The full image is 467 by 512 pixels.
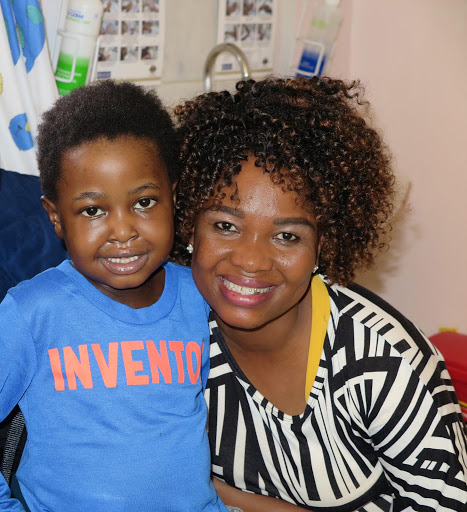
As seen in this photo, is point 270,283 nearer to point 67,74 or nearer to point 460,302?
point 67,74

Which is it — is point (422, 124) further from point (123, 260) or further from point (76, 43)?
point (123, 260)

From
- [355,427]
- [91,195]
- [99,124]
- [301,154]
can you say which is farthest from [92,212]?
[355,427]

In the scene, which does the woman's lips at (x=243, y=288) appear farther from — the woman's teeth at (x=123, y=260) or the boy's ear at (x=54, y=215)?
the boy's ear at (x=54, y=215)

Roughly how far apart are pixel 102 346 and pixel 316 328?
448mm

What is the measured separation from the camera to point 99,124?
4.14 feet

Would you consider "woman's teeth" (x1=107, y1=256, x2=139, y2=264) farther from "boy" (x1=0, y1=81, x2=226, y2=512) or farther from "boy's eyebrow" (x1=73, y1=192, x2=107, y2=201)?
"boy's eyebrow" (x1=73, y1=192, x2=107, y2=201)

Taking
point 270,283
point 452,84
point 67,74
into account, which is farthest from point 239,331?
point 452,84

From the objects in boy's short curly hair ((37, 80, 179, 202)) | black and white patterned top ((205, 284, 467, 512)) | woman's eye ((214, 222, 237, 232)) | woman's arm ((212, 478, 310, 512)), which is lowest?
woman's arm ((212, 478, 310, 512))

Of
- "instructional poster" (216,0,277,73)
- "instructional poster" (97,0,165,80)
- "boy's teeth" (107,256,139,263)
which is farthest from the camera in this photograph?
"instructional poster" (216,0,277,73)

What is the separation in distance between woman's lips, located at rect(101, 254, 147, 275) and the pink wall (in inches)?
73.3

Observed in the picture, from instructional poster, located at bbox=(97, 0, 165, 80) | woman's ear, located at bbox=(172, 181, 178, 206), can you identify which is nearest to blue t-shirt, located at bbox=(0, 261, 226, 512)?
woman's ear, located at bbox=(172, 181, 178, 206)

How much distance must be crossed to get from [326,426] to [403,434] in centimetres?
16

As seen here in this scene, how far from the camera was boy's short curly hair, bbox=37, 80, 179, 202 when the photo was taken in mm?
1263

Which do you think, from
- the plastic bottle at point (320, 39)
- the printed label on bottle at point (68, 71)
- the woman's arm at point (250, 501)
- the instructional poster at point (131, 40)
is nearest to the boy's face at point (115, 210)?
the woman's arm at point (250, 501)
